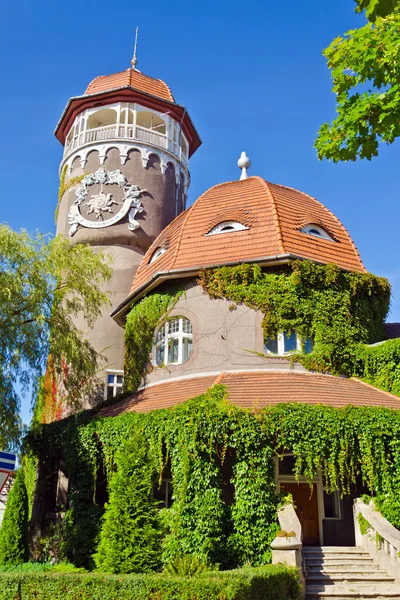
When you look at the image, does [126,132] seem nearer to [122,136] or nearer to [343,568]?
[122,136]

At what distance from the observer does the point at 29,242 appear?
17375 mm

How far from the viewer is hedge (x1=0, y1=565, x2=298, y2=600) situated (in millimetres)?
9047

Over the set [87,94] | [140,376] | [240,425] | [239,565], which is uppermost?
[87,94]

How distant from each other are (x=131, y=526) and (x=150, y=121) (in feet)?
70.4

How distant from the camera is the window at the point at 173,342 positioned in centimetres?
1889

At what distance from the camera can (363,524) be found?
14133 mm

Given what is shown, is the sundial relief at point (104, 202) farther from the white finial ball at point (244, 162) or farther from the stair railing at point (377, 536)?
the stair railing at point (377, 536)

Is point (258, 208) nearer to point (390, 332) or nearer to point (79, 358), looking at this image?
point (390, 332)

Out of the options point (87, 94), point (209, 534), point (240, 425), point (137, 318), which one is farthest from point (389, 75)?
point (87, 94)

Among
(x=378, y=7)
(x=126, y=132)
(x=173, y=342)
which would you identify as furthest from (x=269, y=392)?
(x=126, y=132)

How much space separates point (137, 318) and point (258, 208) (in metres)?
5.61

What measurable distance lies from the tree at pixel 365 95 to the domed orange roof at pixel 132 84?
1988 centimetres

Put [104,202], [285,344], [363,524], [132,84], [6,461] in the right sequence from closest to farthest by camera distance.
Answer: [6,461], [363,524], [285,344], [104,202], [132,84]

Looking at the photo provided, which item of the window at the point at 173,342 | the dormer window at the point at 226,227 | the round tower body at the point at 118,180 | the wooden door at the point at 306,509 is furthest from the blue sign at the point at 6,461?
the round tower body at the point at 118,180
